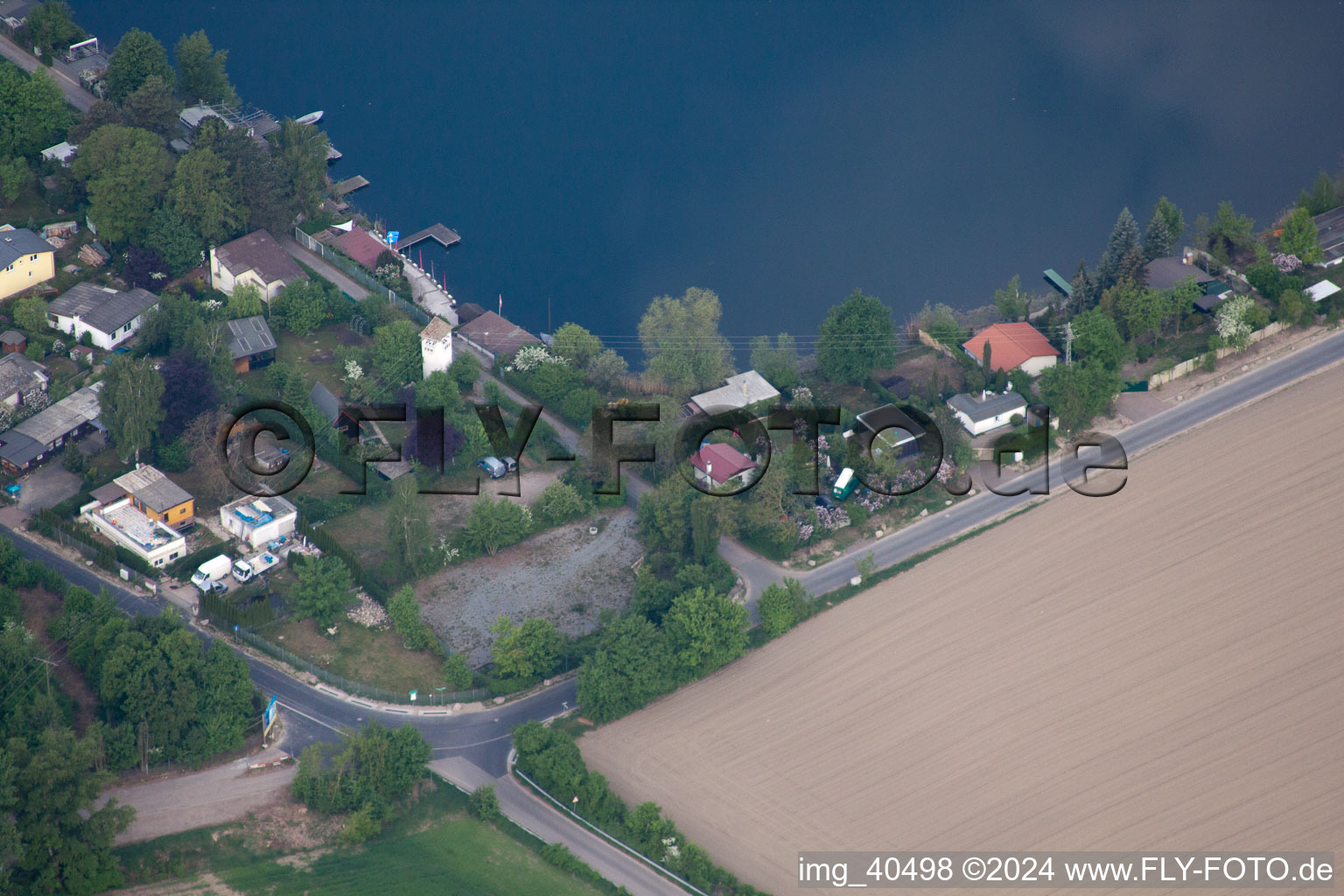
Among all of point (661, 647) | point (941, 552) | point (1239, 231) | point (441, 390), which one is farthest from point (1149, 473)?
point (441, 390)

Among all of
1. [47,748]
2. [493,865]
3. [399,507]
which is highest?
[399,507]

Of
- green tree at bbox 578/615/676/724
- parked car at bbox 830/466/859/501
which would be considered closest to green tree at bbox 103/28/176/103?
parked car at bbox 830/466/859/501

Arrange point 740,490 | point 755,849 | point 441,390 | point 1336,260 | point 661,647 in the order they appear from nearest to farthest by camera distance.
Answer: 1. point 755,849
2. point 661,647
3. point 740,490
4. point 441,390
5. point 1336,260

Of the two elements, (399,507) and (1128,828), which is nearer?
(1128,828)

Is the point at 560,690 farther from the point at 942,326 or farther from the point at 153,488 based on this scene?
the point at 942,326

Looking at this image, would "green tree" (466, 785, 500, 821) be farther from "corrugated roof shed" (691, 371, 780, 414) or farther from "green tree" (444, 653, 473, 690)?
"corrugated roof shed" (691, 371, 780, 414)

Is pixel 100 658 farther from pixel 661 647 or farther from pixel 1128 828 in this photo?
pixel 1128 828

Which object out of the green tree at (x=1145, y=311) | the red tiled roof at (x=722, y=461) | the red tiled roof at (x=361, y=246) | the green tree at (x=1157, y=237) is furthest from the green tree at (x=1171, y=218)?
the red tiled roof at (x=361, y=246)
